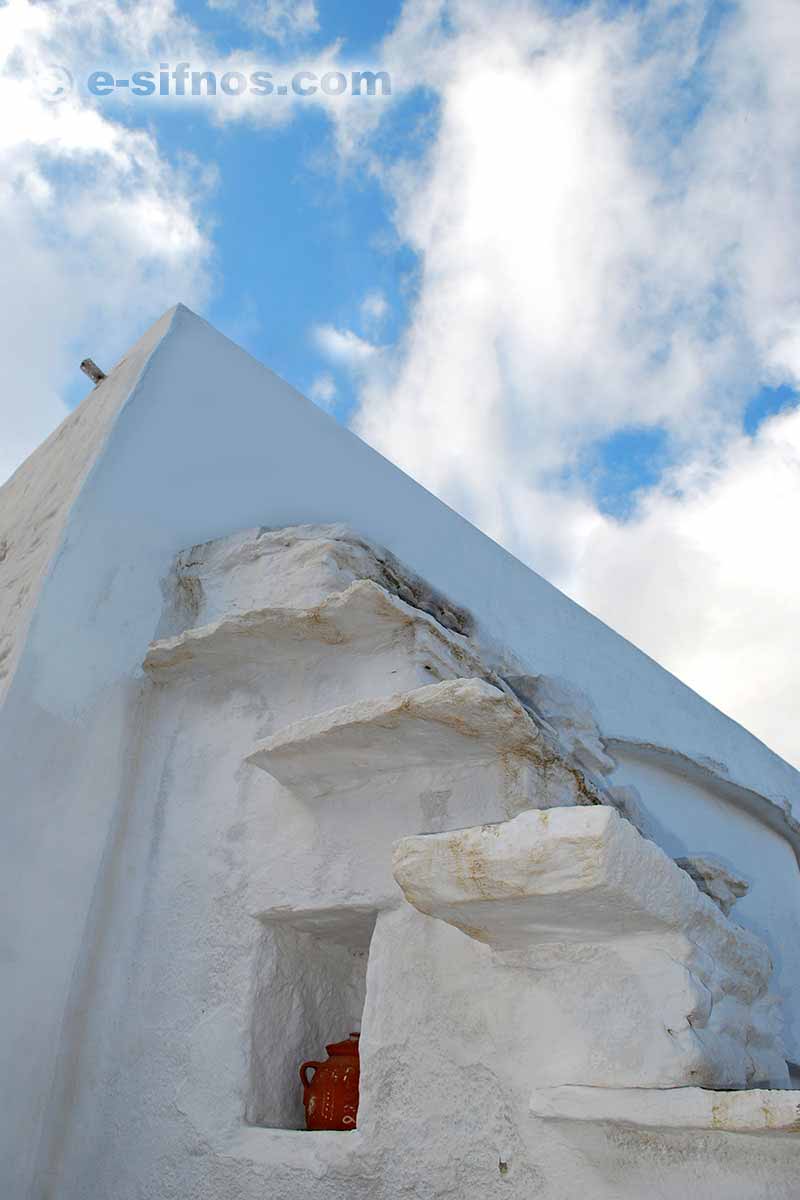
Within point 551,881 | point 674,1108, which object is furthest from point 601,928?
point 674,1108

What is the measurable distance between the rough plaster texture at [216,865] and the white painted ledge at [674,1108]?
0.26ft

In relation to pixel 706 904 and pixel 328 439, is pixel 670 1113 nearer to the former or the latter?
pixel 706 904

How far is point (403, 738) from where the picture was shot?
240cm

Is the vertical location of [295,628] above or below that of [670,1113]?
above

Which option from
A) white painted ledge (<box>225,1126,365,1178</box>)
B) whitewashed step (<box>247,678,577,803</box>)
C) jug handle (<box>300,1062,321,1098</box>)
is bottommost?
white painted ledge (<box>225,1126,365,1178</box>)

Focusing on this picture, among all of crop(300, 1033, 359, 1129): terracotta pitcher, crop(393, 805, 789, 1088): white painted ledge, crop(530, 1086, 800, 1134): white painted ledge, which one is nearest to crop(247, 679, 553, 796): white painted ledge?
crop(393, 805, 789, 1088): white painted ledge

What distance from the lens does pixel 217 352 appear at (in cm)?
406

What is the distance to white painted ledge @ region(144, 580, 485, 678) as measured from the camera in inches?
108

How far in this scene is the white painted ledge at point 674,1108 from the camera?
1.53 meters

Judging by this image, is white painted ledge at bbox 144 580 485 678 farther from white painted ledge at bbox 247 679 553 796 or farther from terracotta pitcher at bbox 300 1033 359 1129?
terracotta pitcher at bbox 300 1033 359 1129

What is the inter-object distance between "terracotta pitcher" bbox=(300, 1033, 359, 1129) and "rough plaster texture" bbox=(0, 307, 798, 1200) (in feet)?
0.31

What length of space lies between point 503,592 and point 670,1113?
11.8 ft

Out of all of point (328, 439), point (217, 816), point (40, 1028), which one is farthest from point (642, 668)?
point (40, 1028)

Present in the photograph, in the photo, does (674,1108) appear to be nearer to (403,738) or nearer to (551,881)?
(551,881)
